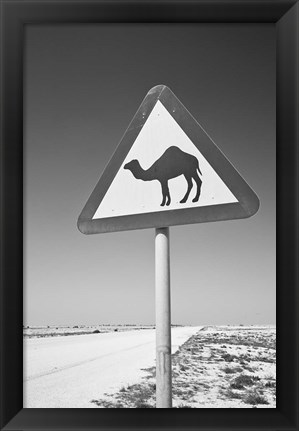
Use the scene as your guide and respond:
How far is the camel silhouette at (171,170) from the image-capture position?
1.18 m

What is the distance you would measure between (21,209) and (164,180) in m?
0.50

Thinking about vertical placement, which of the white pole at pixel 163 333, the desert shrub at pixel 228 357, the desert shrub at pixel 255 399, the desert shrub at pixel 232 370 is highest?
the white pole at pixel 163 333

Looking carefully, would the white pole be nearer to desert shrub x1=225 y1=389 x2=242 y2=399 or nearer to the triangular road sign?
the triangular road sign

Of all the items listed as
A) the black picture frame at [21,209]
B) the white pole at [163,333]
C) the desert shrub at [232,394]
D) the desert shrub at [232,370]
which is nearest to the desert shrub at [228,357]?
the desert shrub at [232,370]

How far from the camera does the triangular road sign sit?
1178 mm

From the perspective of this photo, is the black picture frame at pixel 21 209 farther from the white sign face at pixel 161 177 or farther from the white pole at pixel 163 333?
the white sign face at pixel 161 177

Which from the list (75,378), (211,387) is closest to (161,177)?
(211,387)

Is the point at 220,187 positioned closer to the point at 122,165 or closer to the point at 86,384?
the point at 122,165

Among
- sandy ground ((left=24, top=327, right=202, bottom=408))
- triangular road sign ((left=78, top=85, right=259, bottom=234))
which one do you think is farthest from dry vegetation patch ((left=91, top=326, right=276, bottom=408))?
triangular road sign ((left=78, top=85, right=259, bottom=234))

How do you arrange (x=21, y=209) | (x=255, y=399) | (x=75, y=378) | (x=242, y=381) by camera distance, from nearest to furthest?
(x=21, y=209), (x=255, y=399), (x=75, y=378), (x=242, y=381)

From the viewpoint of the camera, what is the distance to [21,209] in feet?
4.37

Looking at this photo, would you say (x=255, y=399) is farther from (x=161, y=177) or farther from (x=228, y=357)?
(x=228, y=357)
